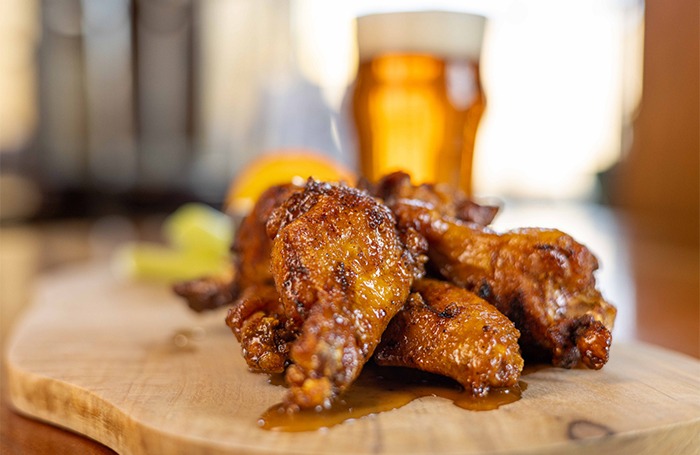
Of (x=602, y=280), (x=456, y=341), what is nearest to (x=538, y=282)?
(x=456, y=341)

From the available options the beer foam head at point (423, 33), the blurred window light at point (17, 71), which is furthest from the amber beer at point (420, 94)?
the blurred window light at point (17, 71)

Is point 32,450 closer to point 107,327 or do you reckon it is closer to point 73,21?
point 107,327

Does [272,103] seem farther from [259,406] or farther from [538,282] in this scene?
[259,406]

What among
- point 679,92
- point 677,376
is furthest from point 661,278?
point 679,92

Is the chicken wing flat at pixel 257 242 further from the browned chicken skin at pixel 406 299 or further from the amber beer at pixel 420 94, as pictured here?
the amber beer at pixel 420 94

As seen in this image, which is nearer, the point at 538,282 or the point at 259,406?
the point at 259,406
